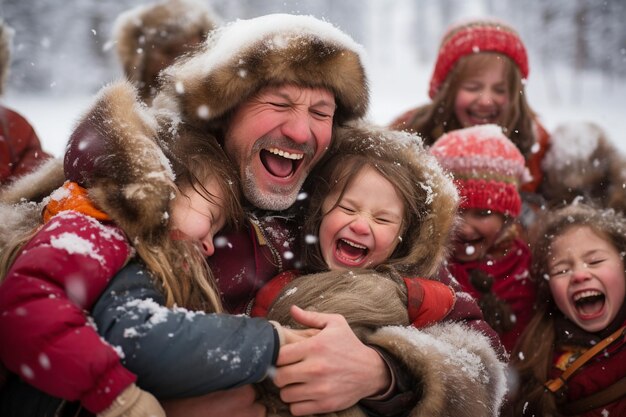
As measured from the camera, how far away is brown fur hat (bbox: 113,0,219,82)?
552 cm

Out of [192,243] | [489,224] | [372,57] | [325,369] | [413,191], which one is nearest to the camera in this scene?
[325,369]

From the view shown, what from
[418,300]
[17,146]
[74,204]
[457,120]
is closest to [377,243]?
[418,300]

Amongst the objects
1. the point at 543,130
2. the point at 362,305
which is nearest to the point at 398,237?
the point at 362,305

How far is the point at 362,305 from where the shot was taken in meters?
2.52

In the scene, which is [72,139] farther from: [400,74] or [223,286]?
[400,74]

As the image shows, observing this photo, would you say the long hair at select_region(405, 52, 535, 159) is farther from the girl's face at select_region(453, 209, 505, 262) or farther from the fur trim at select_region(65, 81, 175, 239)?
the fur trim at select_region(65, 81, 175, 239)

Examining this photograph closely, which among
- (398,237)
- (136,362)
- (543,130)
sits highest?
(543,130)

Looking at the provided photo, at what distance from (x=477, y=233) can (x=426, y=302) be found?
4.23ft

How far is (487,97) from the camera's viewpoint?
14.7ft

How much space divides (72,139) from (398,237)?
175 centimetres

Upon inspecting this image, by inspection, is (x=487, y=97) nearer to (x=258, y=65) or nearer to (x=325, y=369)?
(x=258, y=65)

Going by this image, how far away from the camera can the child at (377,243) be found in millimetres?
2551

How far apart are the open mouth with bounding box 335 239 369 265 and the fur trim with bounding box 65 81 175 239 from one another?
3.44 feet

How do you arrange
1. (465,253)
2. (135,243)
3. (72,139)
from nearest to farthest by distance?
(135,243), (72,139), (465,253)
